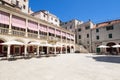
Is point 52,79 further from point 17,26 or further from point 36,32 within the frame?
point 36,32

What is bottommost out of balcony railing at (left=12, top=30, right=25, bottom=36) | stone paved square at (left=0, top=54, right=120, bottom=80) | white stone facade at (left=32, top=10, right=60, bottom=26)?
stone paved square at (left=0, top=54, right=120, bottom=80)

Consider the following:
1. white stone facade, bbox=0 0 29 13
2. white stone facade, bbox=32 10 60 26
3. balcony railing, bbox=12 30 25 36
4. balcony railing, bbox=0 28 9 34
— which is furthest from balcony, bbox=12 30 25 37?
white stone facade, bbox=32 10 60 26

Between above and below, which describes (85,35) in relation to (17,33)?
above

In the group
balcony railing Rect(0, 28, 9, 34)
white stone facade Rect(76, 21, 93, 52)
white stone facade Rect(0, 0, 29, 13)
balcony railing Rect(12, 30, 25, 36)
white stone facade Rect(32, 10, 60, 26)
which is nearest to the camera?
balcony railing Rect(0, 28, 9, 34)

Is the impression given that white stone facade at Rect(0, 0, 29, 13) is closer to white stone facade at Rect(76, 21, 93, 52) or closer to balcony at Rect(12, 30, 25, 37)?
balcony at Rect(12, 30, 25, 37)

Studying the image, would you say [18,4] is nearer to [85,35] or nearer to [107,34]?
[85,35]

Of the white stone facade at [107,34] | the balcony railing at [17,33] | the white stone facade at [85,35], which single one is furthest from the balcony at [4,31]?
the white stone facade at [85,35]

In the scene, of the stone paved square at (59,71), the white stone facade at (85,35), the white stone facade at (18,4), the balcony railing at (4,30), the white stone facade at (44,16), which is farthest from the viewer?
the white stone facade at (85,35)

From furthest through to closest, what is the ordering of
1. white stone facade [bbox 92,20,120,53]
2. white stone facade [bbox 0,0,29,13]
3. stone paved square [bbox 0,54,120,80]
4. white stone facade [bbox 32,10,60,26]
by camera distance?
white stone facade [bbox 32,10,60,26], white stone facade [bbox 92,20,120,53], white stone facade [bbox 0,0,29,13], stone paved square [bbox 0,54,120,80]

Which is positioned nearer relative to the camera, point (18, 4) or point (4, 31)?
point (4, 31)

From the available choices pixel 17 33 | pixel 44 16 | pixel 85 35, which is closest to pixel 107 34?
pixel 85 35

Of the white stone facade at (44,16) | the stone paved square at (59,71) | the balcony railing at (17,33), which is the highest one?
the white stone facade at (44,16)

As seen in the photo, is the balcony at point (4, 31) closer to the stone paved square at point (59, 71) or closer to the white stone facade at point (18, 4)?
the stone paved square at point (59, 71)

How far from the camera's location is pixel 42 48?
94.7ft
